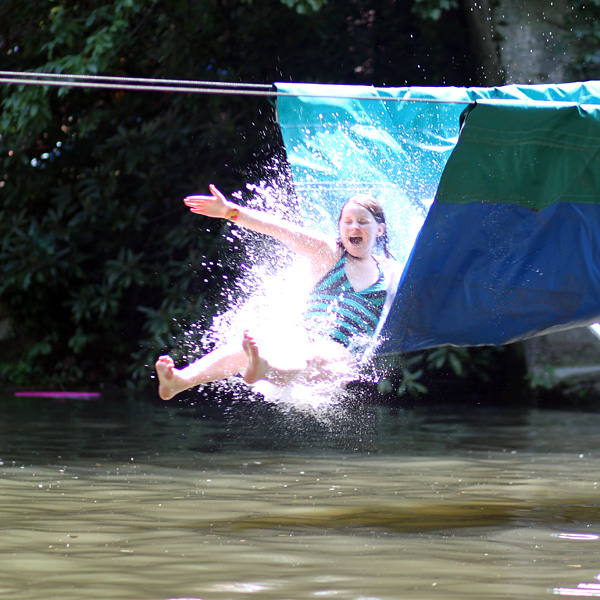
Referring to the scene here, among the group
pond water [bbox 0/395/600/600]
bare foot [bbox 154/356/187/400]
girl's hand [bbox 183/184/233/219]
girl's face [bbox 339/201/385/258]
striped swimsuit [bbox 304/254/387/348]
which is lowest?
pond water [bbox 0/395/600/600]

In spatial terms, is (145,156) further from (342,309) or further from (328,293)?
(342,309)

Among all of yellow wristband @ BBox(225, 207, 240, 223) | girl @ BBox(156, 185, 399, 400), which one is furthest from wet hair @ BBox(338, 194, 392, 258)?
yellow wristband @ BBox(225, 207, 240, 223)

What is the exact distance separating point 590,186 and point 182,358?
5964 millimetres

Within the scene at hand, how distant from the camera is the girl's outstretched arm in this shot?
4.66 metres

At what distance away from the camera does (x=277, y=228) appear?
4.82 metres

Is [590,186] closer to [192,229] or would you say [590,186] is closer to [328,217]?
[328,217]

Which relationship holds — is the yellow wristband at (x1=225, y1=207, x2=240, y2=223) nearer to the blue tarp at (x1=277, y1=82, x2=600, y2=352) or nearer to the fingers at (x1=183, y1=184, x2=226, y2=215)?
the fingers at (x1=183, y1=184, x2=226, y2=215)

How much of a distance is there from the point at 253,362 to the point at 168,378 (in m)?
0.42

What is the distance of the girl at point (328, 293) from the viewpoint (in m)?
4.67

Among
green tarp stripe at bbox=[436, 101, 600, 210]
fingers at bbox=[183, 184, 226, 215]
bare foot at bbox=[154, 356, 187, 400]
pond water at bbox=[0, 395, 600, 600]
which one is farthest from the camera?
fingers at bbox=[183, 184, 226, 215]

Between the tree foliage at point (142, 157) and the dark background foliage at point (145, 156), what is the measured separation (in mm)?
16

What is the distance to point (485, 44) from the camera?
920 cm

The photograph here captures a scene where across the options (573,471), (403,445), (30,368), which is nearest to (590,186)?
(573,471)

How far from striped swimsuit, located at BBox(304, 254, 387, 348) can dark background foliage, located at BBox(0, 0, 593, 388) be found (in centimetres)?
439
